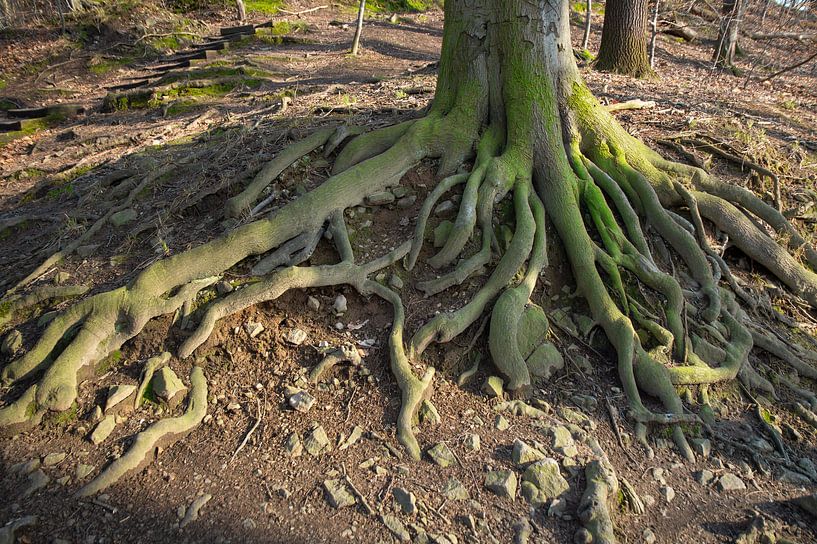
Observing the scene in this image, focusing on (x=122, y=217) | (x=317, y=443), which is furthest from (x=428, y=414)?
(x=122, y=217)

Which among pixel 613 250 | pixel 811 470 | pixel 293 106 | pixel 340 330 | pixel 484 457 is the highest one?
pixel 293 106

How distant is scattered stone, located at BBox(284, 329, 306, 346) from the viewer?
155 inches

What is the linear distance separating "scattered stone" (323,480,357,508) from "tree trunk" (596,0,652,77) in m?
9.80

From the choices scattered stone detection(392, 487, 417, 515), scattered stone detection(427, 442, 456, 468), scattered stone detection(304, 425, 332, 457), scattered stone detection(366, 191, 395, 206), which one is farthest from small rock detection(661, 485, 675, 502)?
scattered stone detection(366, 191, 395, 206)

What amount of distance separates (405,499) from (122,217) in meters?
4.16

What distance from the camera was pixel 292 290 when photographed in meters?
4.18

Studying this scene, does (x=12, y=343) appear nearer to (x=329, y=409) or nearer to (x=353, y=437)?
(x=329, y=409)

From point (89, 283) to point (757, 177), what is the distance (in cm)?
719

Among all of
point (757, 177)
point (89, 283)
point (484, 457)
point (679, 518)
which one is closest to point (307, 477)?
point (484, 457)

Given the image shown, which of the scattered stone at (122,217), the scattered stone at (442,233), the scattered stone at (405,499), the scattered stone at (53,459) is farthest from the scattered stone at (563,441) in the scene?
the scattered stone at (122,217)

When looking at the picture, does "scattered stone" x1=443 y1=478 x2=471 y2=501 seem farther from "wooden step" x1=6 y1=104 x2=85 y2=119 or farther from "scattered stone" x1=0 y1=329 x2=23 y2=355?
"wooden step" x1=6 y1=104 x2=85 y2=119

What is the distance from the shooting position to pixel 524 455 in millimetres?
3285

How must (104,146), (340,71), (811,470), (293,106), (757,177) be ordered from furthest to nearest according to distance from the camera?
1. (340,71)
2. (104,146)
3. (293,106)
4. (757,177)
5. (811,470)

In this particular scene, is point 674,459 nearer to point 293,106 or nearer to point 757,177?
point 757,177
